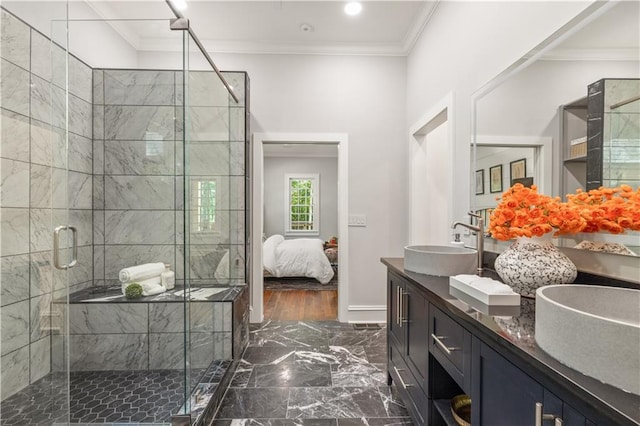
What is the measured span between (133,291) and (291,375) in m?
1.36

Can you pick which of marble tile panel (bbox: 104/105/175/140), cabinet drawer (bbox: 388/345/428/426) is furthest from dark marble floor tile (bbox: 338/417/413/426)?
marble tile panel (bbox: 104/105/175/140)

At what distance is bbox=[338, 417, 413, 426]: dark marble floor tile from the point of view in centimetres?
165

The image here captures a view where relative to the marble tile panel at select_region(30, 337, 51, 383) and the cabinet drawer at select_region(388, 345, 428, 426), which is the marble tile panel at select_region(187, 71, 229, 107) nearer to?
the marble tile panel at select_region(30, 337, 51, 383)

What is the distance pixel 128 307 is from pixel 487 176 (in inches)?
102

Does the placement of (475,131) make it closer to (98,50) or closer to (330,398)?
(330,398)

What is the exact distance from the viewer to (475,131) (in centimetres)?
176

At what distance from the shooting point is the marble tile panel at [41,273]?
1.71 meters

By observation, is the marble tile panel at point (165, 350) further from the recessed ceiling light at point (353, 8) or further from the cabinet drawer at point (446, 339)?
the recessed ceiling light at point (353, 8)

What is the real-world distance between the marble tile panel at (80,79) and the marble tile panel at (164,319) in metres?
1.80

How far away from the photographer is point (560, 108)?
1.14 metres

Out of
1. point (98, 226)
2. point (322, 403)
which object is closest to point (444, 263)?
point (322, 403)

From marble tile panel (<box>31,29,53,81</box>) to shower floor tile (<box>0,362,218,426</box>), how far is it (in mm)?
1830

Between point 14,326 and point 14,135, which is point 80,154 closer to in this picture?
point 14,135

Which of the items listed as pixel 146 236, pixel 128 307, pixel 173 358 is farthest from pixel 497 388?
pixel 146 236
